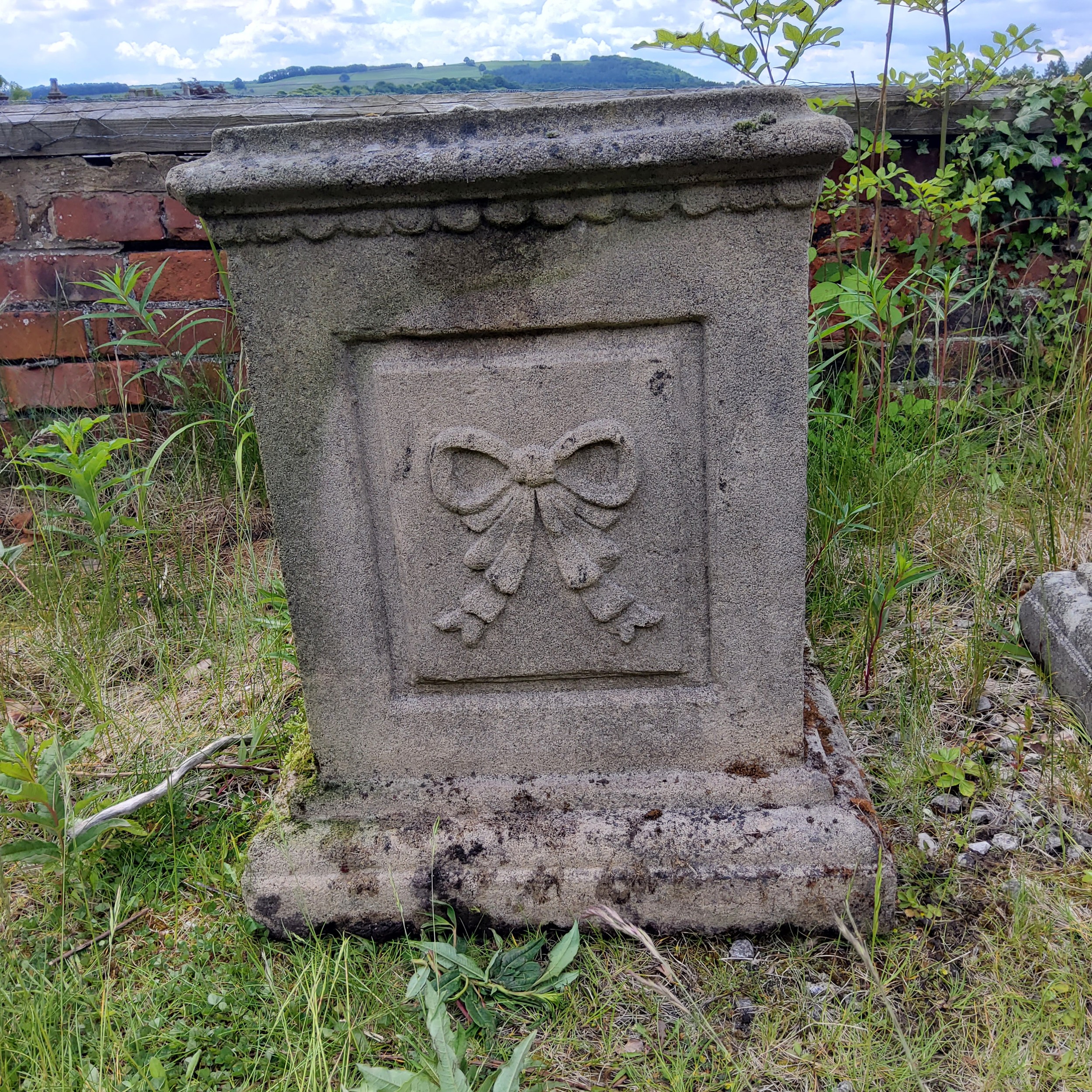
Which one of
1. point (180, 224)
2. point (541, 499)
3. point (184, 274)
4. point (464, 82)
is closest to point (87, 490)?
point (184, 274)

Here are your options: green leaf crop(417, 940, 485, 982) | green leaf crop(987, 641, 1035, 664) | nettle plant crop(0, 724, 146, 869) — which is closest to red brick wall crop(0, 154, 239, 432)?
nettle plant crop(0, 724, 146, 869)

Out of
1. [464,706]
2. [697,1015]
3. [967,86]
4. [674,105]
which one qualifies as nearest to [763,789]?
[697,1015]

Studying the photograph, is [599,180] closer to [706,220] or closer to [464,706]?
[706,220]

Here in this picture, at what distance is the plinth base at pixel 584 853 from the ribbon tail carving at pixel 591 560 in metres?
0.29

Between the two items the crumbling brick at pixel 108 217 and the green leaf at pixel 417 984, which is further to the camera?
the crumbling brick at pixel 108 217

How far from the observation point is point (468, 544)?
1463 millimetres

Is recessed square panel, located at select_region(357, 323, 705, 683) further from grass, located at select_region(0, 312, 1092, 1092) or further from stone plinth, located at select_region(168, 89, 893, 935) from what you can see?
grass, located at select_region(0, 312, 1092, 1092)

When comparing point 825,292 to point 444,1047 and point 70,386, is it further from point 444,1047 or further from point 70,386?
point 70,386

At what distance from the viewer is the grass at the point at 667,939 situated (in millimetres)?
1291

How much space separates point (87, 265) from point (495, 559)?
223 centimetres

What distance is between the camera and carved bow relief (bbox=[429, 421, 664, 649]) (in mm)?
1390

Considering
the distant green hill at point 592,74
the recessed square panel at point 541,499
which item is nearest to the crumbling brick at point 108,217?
the distant green hill at point 592,74

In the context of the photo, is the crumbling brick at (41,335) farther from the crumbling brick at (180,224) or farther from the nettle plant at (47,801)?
the nettle plant at (47,801)

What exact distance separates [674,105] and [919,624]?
5.01 ft
